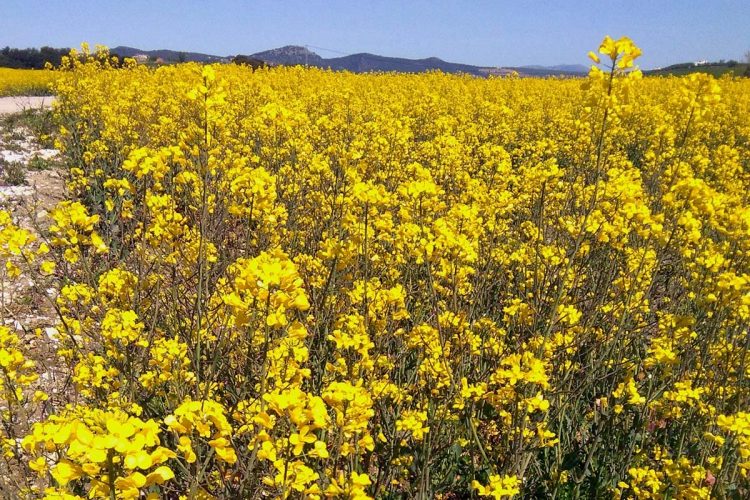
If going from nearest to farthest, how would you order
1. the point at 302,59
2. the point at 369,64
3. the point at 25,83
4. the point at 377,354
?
the point at 377,354 < the point at 25,83 < the point at 302,59 < the point at 369,64

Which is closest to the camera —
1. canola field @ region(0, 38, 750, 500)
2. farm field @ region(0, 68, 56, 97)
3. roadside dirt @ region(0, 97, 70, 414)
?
canola field @ region(0, 38, 750, 500)

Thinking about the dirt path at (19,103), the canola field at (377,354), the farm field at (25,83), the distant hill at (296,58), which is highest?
the distant hill at (296,58)

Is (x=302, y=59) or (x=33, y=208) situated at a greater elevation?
(x=302, y=59)

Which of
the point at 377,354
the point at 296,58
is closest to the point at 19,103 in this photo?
the point at 377,354

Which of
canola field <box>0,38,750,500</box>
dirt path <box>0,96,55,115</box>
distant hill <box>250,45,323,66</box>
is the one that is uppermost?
distant hill <box>250,45,323,66</box>

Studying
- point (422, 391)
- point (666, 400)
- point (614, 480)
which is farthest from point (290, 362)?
point (666, 400)

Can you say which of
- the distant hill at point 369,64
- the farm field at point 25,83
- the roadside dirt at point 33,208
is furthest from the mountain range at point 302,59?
the roadside dirt at point 33,208

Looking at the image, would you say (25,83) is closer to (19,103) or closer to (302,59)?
(19,103)

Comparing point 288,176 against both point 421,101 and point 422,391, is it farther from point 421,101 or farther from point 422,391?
point 421,101

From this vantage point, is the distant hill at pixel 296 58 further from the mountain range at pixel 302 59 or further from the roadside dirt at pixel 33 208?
the roadside dirt at pixel 33 208

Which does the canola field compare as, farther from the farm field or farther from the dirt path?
the farm field

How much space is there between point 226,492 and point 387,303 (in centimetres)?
130

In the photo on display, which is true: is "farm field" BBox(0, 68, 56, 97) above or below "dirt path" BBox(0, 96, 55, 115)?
above

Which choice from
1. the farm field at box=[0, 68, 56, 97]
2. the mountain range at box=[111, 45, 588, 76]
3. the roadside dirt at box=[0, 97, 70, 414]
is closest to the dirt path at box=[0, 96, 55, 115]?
the farm field at box=[0, 68, 56, 97]
